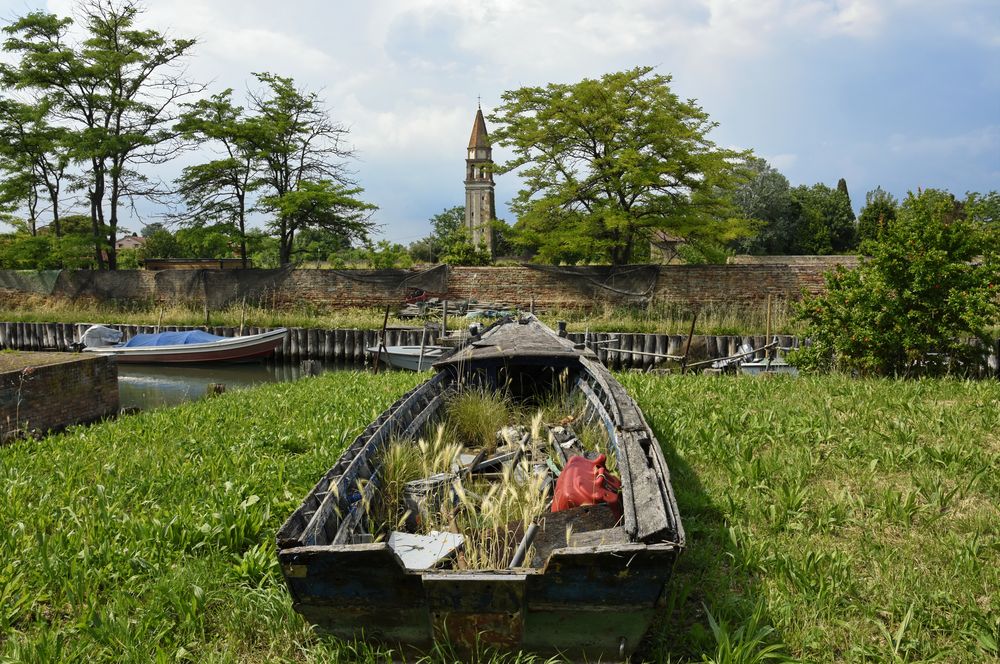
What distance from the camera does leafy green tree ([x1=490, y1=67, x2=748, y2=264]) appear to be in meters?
21.6

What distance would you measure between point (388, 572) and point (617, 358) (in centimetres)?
1621

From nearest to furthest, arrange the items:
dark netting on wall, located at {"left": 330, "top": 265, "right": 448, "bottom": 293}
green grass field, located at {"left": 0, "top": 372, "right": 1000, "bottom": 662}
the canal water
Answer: green grass field, located at {"left": 0, "top": 372, "right": 1000, "bottom": 662}
the canal water
dark netting on wall, located at {"left": 330, "top": 265, "right": 448, "bottom": 293}

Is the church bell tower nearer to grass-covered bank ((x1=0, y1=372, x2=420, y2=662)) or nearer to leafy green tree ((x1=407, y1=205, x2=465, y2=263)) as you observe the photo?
leafy green tree ((x1=407, y1=205, x2=465, y2=263))

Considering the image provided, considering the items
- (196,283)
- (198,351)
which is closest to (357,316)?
(198,351)

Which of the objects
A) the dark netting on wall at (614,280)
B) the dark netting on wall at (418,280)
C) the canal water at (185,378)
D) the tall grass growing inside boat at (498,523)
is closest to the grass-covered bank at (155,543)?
the tall grass growing inside boat at (498,523)

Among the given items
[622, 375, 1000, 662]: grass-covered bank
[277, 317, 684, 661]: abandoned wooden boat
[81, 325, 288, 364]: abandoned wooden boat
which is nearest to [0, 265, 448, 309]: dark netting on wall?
[81, 325, 288, 364]: abandoned wooden boat

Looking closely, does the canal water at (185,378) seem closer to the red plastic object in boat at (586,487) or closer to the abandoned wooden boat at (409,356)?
the abandoned wooden boat at (409,356)

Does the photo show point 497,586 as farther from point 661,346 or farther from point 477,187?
point 477,187

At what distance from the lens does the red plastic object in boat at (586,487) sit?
4.17m

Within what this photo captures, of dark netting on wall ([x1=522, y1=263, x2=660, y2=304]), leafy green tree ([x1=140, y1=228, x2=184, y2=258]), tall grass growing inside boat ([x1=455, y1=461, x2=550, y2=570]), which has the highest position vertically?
leafy green tree ([x1=140, y1=228, x2=184, y2=258])

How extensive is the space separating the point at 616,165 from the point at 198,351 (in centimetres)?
1393

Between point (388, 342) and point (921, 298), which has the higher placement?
point (921, 298)

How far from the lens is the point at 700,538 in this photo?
4488mm

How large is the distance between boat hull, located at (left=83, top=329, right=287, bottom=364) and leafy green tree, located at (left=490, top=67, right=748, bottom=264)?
370 inches
